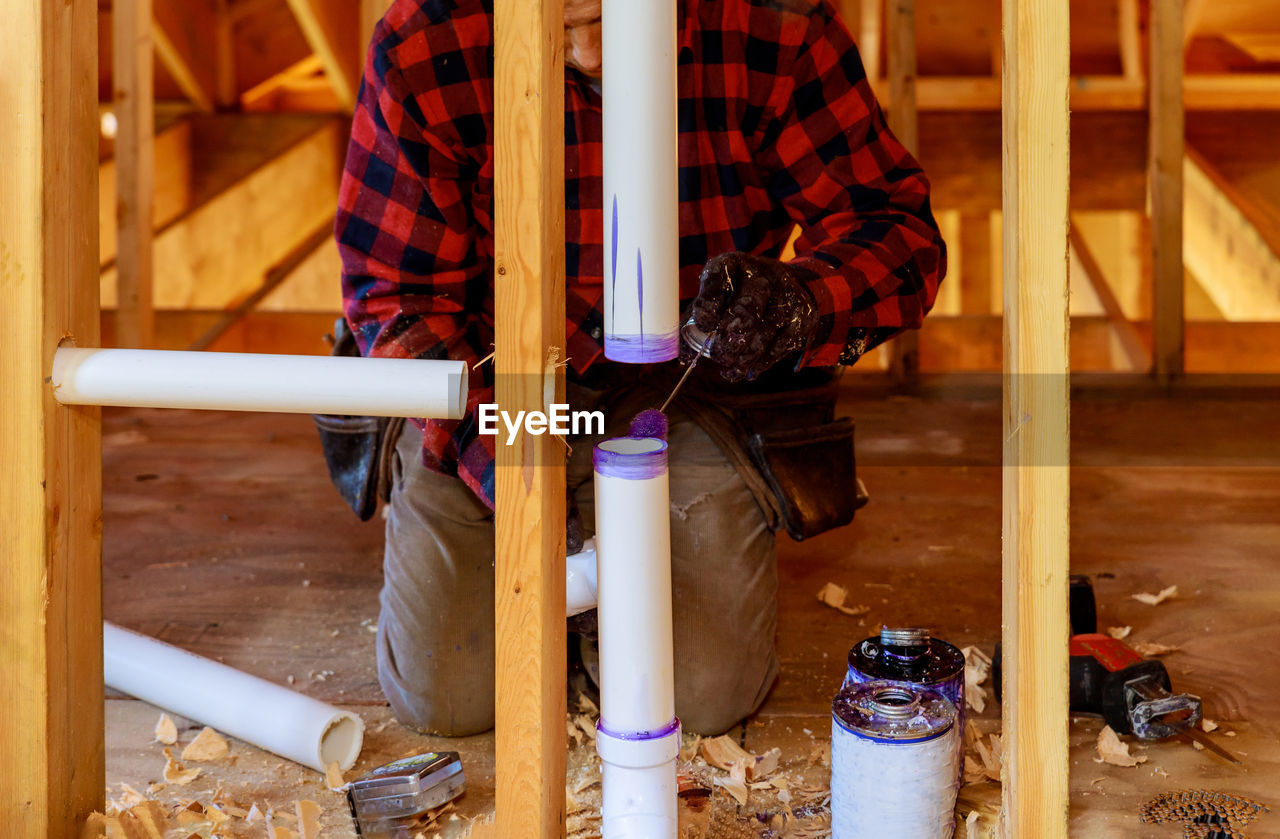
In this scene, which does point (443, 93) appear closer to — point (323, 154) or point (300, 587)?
point (300, 587)

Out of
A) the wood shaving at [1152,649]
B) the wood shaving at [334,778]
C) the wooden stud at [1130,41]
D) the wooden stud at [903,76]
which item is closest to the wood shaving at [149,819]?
the wood shaving at [334,778]

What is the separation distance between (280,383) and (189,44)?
3972mm

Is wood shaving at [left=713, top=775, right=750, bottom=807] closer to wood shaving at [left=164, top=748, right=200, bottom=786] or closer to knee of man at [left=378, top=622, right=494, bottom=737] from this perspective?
knee of man at [left=378, top=622, right=494, bottom=737]

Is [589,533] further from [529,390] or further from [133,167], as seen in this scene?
[133,167]

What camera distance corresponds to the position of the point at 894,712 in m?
1.10

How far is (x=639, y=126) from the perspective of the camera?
0.95 metres

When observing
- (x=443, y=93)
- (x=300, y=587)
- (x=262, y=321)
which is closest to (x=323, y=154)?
(x=262, y=321)

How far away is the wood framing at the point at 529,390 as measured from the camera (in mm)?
927

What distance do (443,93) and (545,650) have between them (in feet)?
2.46

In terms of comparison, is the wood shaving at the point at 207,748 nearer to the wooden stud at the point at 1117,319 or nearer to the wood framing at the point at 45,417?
the wood framing at the point at 45,417

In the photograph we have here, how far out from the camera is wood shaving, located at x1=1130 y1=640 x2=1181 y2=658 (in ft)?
5.40

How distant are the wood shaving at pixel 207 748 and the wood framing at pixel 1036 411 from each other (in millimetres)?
875

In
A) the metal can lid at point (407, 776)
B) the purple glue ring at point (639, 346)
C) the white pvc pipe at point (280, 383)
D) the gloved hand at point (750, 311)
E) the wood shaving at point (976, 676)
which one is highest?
the gloved hand at point (750, 311)

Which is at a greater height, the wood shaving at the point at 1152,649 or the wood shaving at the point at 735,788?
the wood shaving at the point at 1152,649
